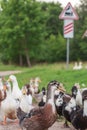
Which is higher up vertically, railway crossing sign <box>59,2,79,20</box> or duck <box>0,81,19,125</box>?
railway crossing sign <box>59,2,79,20</box>

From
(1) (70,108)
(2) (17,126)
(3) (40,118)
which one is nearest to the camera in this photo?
(3) (40,118)

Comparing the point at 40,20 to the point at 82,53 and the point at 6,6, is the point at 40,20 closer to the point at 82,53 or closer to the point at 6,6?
the point at 6,6

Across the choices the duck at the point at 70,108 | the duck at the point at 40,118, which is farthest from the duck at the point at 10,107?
the duck at the point at 40,118

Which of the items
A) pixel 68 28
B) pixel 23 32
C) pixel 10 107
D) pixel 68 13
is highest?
pixel 68 13

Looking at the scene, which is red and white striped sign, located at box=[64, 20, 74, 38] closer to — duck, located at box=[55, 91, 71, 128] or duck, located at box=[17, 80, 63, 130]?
duck, located at box=[55, 91, 71, 128]

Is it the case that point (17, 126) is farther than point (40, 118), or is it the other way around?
point (17, 126)

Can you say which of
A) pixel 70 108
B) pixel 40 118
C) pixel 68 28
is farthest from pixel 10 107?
pixel 68 28

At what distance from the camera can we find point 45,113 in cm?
947

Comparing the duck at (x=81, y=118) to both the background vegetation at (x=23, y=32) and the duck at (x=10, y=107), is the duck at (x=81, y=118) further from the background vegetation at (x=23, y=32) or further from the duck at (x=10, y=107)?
the background vegetation at (x=23, y=32)

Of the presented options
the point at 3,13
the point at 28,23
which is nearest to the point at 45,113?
the point at 28,23

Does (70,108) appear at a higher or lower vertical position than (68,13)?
lower

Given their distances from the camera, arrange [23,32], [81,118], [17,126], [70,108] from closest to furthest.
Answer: [81,118] < [70,108] < [17,126] < [23,32]

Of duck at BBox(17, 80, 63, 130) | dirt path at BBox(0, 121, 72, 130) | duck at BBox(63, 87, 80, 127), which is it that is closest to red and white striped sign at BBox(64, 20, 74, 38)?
dirt path at BBox(0, 121, 72, 130)

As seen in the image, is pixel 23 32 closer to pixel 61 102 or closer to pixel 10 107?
pixel 10 107
